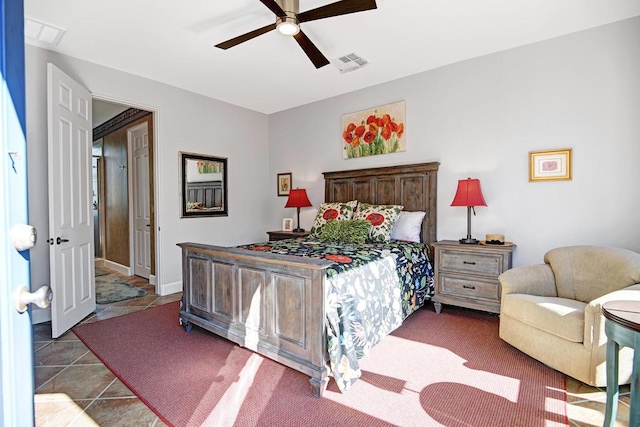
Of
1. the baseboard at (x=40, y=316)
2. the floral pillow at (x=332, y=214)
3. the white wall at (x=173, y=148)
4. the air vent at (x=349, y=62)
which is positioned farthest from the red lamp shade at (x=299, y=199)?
the baseboard at (x=40, y=316)

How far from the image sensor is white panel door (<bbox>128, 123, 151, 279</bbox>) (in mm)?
4902

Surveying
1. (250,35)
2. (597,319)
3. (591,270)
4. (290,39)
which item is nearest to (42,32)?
(250,35)

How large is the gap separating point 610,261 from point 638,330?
4.46 ft

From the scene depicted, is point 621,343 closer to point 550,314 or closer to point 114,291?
point 550,314

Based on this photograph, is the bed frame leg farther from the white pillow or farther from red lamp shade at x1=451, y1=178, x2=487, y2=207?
red lamp shade at x1=451, y1=178, x2=487, y2=207

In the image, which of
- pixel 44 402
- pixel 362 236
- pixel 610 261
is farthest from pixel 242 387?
pixel 610 261

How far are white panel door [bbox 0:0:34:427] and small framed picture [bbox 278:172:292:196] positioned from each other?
449cm

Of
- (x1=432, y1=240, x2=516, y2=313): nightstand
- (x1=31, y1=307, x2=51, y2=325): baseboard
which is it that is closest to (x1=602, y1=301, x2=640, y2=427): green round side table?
(x1=432, y1=240, x2=516, y2=313): nightstand

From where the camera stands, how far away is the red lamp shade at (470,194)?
320cm

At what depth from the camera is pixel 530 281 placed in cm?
256

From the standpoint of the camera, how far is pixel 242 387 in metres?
2.04

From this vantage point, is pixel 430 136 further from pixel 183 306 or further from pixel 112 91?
pixel 112 91

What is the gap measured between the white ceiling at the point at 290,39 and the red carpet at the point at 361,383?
9.02 feet

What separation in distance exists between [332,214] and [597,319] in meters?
2.66
